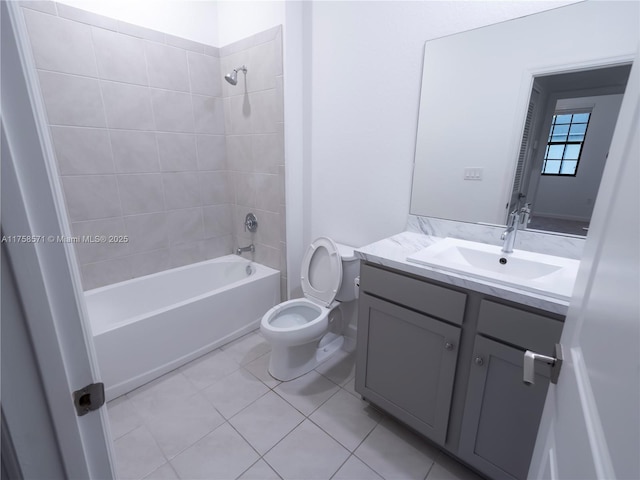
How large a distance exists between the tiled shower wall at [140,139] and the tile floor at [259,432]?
0.96m

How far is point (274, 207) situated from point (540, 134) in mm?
1699

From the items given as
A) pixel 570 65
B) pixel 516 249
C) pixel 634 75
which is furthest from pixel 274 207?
pixel 634 75

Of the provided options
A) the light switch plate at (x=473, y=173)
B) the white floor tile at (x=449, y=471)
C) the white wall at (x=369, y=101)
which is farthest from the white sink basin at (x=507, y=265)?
the white floor tile at (x=449, y=471)

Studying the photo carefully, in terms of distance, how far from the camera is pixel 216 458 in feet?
4.66

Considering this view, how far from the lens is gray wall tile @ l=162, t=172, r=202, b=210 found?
93.6 inches

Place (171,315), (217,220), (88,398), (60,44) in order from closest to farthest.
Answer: (88,398) → (60,44) → (171,315) → (217,220)

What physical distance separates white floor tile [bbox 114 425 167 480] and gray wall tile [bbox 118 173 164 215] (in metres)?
1.44

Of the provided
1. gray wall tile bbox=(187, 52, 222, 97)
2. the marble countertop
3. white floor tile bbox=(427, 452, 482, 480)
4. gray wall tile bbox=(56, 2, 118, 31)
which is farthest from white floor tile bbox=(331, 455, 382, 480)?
gray wall tile bbox=(56, 2, 118, 31)

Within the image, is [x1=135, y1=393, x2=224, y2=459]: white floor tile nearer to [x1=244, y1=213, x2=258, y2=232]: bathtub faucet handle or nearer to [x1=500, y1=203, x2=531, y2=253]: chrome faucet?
[x1=244, y1=213, x2=258, y2=232]: bathtub faucet handle

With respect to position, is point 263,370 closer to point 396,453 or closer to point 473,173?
point 396,453

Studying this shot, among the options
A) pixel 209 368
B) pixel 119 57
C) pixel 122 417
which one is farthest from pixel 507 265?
pixel 119 57

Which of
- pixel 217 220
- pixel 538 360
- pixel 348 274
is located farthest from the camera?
pixel 217 220

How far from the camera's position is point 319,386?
188 cm

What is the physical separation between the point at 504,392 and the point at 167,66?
2.77m
